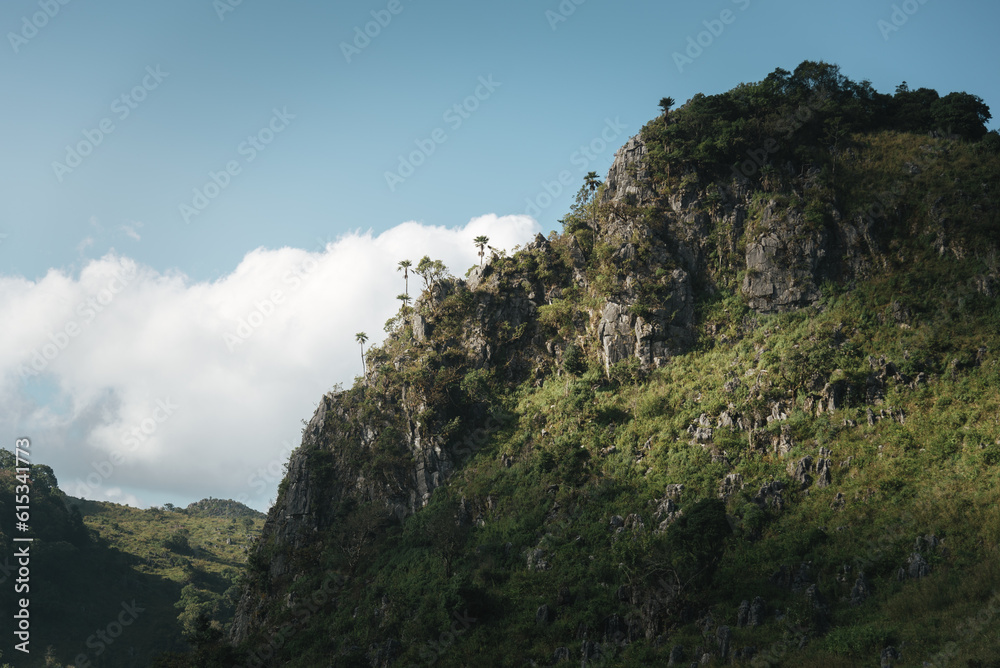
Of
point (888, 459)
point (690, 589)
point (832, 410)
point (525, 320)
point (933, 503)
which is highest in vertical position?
point (525, 320)

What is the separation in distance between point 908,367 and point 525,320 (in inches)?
1388

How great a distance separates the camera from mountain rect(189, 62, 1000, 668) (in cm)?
2983

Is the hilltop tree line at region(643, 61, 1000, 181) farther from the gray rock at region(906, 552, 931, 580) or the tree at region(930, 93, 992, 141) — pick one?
the gray rock at region(906, 552, 931, 580)

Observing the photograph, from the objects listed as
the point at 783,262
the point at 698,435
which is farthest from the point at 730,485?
the point at 783,262

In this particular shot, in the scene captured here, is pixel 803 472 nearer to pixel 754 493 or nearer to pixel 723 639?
pixel 754 493

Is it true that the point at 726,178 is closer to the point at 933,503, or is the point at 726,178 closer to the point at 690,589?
the point at 933,503

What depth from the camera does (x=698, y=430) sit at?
1668 inches

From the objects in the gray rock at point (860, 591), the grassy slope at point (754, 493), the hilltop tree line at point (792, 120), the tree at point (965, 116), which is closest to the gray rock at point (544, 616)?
the grassy slope at point (754, 493)

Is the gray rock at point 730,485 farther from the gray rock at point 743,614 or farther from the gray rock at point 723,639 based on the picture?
the gray rock at point 723,639

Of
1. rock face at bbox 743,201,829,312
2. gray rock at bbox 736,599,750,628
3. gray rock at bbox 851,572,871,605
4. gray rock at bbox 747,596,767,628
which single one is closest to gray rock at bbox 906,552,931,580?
gray rock at bbox 851,572,871,605

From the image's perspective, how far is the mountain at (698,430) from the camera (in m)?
29.8

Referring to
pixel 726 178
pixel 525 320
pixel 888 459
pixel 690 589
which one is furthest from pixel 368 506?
pixel 726 178

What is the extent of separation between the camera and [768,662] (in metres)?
25.2

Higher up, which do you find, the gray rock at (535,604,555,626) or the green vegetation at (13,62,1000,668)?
the green vegetation at (13,62,1000,668)
